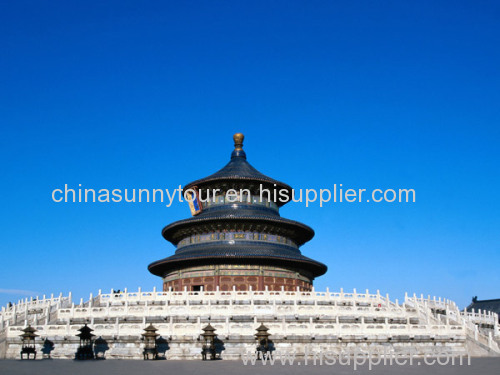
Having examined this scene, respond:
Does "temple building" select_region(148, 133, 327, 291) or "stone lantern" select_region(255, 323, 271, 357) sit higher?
"temple building" select_region(148, 133, 327, 291)

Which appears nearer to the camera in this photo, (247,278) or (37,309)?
(37,309)

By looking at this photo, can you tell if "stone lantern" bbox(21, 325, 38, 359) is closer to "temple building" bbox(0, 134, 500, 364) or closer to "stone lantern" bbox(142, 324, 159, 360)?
"temple building" bbox(0, 134, 500, 364)

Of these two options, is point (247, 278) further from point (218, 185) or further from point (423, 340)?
point (423, 340)

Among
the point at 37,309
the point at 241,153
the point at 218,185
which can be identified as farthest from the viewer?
the point at 241,153

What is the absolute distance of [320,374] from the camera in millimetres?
16297

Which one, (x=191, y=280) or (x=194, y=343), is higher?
(x=191, y=280)

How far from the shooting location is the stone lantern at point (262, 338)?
23.4 metres

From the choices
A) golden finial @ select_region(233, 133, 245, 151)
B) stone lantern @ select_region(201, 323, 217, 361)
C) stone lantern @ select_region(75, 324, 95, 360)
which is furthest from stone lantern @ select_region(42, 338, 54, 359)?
golden finial @ select_region(233, 133, 245, 151)

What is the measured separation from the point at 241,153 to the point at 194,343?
33105 millimetres

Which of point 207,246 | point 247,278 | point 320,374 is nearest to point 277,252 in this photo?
point 247,278

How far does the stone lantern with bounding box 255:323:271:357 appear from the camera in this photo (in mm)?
23359

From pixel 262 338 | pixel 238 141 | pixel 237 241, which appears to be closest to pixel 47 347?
pixel 262 338

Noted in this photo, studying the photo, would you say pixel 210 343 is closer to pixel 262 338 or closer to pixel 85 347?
pixel 262 338

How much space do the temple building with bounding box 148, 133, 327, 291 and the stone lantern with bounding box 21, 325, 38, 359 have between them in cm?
1488
